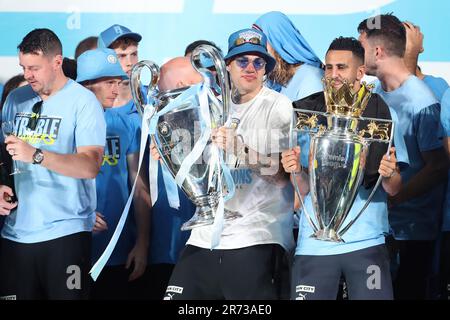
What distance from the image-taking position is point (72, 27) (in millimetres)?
4457

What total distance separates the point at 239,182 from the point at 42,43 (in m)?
1.03

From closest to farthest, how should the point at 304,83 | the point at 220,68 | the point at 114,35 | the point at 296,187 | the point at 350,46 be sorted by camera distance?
the point at 220,68, the point at 296,187, the point at 350,46, the point at 304,83, the point at 114,35

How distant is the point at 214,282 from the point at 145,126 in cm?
64

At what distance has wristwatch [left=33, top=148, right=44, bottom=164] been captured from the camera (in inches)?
159

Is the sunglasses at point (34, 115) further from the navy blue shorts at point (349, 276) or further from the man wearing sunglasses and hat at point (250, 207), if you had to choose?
the navy blue shorts at point (349, 276)

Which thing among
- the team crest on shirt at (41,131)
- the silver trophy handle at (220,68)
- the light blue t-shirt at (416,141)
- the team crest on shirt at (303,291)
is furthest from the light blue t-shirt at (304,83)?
the team crest on shirt at (41,131)

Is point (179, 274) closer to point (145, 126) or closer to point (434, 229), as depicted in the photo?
point (145, 126)

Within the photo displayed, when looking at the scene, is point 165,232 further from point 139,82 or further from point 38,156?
point 139,82

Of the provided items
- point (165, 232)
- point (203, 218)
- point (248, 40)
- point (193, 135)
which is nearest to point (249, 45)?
point (248, 40)

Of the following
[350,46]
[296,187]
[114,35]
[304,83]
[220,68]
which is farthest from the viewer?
[114,35]

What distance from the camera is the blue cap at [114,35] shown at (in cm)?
444

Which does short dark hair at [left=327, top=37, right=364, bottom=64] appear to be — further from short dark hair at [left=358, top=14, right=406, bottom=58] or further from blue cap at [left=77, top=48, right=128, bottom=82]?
blue cap at [left=77, top=48, right=128, bottom=82]

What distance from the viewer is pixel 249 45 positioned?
408cm
